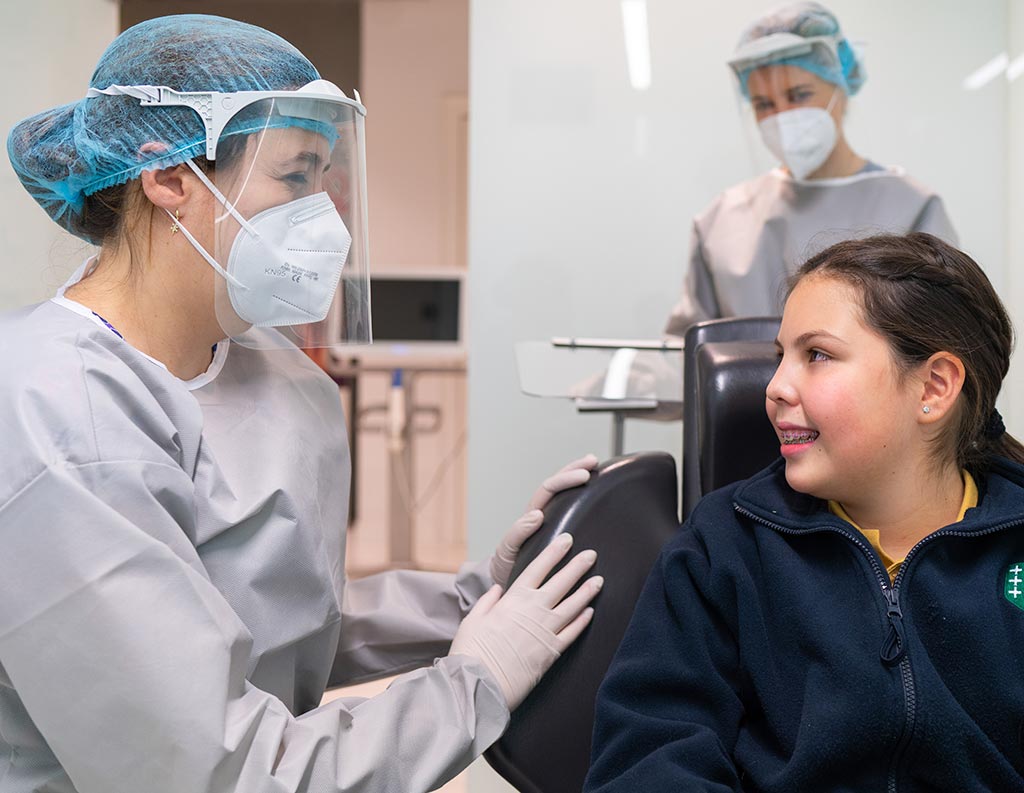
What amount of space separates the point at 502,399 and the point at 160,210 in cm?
193

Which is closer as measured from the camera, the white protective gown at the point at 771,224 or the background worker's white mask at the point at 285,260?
the background worker's white mask at the point at 285,260

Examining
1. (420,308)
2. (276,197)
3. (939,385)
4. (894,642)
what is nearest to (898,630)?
(894,642)

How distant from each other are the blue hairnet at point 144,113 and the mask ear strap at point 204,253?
65 millimetres

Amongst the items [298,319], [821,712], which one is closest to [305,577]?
[298,319]

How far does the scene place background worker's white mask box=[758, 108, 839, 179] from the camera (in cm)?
262

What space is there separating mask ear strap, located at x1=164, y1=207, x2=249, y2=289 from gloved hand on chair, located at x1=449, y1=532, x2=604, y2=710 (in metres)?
0.46

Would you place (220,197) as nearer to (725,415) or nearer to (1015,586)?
(725,415)

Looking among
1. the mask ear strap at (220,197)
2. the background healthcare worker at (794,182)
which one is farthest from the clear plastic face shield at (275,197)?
the background healthcare worker at (794,182)

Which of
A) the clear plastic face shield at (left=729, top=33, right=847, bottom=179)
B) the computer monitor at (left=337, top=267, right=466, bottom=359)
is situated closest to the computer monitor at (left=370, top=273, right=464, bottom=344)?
the computer monitor at (left=337, top=267, right=466, bottom=359)

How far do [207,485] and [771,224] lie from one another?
1.89 m

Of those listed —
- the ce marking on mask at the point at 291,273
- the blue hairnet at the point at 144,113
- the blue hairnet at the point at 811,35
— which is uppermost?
the blue hairnet at the point at 811,35

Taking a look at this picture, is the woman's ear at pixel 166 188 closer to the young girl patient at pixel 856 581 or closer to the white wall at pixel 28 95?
the young girl patient at pixel 856 581

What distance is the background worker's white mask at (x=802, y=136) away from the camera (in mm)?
2625

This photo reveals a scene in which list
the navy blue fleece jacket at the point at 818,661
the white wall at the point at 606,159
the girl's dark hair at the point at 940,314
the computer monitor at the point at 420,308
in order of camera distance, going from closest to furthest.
Result: the navy blue fleece jacket at the point at 818,661 < the girl's dark hair at the point at 940,314 < the white wall at the point at 606,159 < the computer monitor at the point at 420,308
